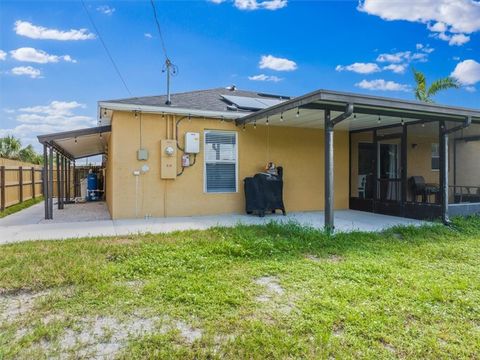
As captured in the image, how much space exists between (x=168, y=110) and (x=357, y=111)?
4.24 m

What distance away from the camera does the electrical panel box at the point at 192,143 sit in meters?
7.61

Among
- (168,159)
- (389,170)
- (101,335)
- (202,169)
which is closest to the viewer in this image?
(101,335)

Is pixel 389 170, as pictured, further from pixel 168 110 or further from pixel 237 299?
pixel 237 299

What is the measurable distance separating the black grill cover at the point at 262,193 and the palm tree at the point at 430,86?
1195cm

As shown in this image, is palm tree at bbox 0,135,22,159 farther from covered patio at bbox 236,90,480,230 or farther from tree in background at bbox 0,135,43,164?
covered patio at bbox 236,90,480,230

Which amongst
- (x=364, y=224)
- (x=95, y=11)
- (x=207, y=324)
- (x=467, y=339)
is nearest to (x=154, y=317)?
(x=207, y=324)

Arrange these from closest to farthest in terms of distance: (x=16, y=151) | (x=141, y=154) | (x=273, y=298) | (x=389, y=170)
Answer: (x=273, y=298)
(x=141, y=154)
(x=389, y=170)
(x=16, y=151)

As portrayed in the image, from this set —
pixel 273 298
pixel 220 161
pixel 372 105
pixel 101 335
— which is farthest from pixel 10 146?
pixel 273 298

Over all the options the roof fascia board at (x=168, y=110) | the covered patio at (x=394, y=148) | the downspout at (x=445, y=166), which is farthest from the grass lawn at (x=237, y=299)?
the roof fascia board at (x=168, y=110)

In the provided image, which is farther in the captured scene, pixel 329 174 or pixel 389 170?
pixel 389 170

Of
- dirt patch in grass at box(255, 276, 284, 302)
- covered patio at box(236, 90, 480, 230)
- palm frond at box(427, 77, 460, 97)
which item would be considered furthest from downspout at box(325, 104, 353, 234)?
palm frond at box(427, 77, 460, 97)

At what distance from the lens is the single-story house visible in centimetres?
701

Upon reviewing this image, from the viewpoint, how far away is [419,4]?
8.91m

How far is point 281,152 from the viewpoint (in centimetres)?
872
